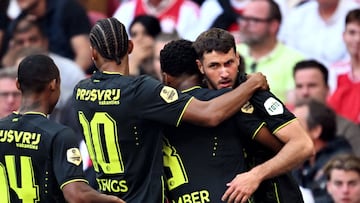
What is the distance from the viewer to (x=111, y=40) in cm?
910

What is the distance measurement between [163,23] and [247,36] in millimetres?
1305

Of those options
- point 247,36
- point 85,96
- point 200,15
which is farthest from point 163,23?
point 85,96

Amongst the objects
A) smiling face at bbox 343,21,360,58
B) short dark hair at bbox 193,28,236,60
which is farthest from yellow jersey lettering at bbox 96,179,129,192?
smiling face at bbox 343,21,360,58

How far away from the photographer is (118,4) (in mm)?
16344

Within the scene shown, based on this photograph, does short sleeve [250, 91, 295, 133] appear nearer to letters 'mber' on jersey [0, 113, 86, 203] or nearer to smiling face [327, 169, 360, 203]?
letters 'mber' on jersey [0, 113, 86, 203]

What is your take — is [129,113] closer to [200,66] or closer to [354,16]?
[200,66]

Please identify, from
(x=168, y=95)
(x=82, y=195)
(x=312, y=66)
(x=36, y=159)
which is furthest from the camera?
(x=312, y=66)

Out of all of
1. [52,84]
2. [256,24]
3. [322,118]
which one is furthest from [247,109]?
[256,24]

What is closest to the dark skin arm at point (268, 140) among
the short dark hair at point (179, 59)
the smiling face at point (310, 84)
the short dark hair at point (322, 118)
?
the short dark hair at point (179, 59)

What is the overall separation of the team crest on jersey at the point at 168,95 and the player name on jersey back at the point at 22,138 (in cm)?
81

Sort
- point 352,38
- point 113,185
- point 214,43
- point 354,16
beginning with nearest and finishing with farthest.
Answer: point 214,43, point 113,185, point 352,38, point 354,16

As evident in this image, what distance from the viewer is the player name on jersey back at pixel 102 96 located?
9078 millimetres

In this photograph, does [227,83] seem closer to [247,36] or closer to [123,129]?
[123,129]

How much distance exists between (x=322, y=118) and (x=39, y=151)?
4278mm
